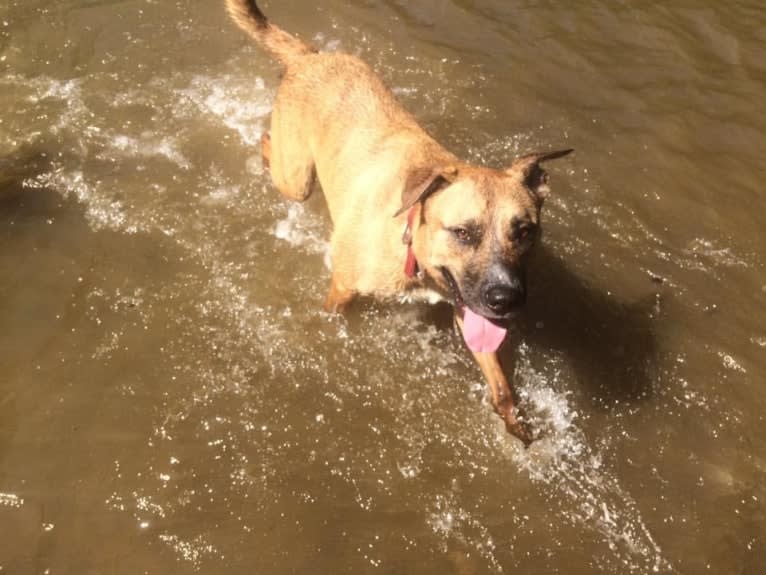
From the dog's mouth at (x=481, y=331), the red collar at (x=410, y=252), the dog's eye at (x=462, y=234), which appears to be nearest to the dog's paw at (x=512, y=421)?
the dog's mouth at (x=481, y=331)

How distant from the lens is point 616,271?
5.22m

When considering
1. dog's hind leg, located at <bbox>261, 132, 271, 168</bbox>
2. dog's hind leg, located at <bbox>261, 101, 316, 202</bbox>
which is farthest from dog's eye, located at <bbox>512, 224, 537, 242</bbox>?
dog's hind leg, located at <bbox>261, 132, 271, 168</bbox>

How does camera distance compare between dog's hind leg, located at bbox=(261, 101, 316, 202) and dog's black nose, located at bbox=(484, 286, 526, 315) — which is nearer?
dog's black nose, located at bbox=(484, 286, 526, 315)

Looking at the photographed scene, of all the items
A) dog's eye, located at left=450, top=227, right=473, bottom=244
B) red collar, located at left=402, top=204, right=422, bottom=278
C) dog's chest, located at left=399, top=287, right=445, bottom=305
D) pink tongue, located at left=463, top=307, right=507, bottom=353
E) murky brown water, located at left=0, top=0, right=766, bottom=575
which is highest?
dog's eye, located at left=450, top=227, right=473, bottom=244

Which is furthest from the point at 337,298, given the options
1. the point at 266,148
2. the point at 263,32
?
the point at 263,32

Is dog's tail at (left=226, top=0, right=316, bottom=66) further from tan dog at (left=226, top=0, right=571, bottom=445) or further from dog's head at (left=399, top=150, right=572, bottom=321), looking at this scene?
dog's head at (left=399, top=150, right=572, bottom=321)

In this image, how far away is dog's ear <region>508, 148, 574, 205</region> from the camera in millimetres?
3652

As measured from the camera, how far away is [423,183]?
132 inches

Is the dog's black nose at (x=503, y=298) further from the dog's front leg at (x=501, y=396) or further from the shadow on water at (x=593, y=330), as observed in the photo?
the shadow on water at (x=593, y=330)

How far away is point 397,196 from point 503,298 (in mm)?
1117

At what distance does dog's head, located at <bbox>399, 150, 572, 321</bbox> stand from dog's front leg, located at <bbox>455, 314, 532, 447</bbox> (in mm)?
667

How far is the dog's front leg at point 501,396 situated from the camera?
13.0ft

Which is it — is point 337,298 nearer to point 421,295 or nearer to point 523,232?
point 421,295

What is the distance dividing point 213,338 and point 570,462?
2.77 m
